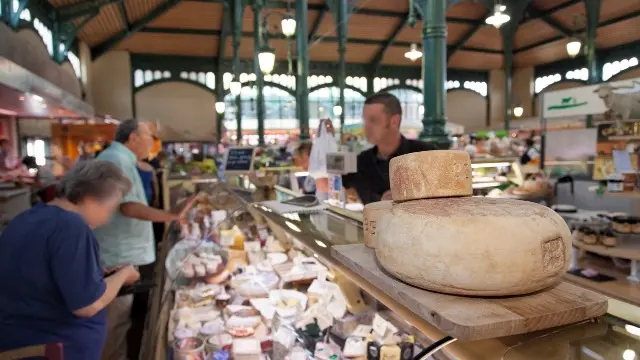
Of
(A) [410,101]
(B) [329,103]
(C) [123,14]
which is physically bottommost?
(B) [329,103]

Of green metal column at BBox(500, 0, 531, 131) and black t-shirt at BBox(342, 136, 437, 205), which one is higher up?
green metal column at BBox(500, 0, 531, 131)

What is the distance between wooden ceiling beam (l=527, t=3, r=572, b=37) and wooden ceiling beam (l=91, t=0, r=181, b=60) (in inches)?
638

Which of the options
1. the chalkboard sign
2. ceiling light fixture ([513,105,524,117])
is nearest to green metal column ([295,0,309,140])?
the chalkboard sign

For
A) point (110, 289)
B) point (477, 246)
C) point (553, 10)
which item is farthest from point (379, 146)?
point (553, 10)

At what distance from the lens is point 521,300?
0.81 m

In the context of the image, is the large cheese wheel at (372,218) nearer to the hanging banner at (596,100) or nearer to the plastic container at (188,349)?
the plastic container at (188,349)

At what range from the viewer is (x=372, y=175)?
120 inches

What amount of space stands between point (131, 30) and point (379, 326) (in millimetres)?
21079

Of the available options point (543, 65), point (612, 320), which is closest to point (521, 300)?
point (612, 320)

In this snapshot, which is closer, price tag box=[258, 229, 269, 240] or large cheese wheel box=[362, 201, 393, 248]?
large cheese wheel box=[362, 201, 393, 248]

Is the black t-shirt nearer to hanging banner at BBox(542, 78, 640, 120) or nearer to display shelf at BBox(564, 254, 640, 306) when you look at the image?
display shelf at BBox(564, 254, 640, 306)

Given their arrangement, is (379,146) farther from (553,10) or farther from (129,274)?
(553,10)

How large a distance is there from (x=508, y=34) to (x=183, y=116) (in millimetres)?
17144

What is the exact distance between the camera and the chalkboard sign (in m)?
4.43
